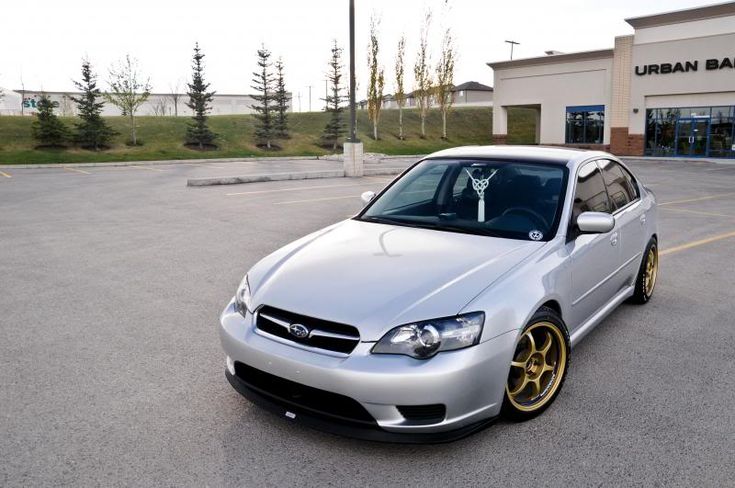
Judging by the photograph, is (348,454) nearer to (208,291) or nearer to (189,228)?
(208,291)

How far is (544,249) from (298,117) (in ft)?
160

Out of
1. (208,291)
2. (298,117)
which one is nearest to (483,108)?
(298,117)

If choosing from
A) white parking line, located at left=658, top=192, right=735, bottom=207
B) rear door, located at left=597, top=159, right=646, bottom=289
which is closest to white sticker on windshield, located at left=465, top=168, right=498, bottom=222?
rear door, located at left=597, top=159, right=646, bottom=289

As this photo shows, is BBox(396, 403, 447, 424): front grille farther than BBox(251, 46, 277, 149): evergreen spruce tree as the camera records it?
No

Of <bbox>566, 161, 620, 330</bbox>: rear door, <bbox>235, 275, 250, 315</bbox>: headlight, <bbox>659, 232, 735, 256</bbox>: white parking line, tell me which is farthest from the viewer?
<bbox>659, 232, 735, 256</bbox>: white parking line

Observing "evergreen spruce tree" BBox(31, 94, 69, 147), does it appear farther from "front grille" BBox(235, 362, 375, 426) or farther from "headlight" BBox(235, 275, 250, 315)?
"front grille" BBox(235, 362, 375, 426)

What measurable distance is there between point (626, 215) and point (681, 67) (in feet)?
107

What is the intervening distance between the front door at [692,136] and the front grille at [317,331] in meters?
35.9

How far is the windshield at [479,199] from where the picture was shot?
4.18m

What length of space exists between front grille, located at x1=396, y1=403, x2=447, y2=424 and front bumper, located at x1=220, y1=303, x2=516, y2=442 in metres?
0.02

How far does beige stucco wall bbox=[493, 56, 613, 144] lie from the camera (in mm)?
36875

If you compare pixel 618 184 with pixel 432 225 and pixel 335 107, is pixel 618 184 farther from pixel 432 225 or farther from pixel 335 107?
pixel 335 107

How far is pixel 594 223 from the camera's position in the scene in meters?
3.97

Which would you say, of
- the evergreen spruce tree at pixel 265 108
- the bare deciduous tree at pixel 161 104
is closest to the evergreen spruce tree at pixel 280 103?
the evergreen spruce tree at pixel 265 108
